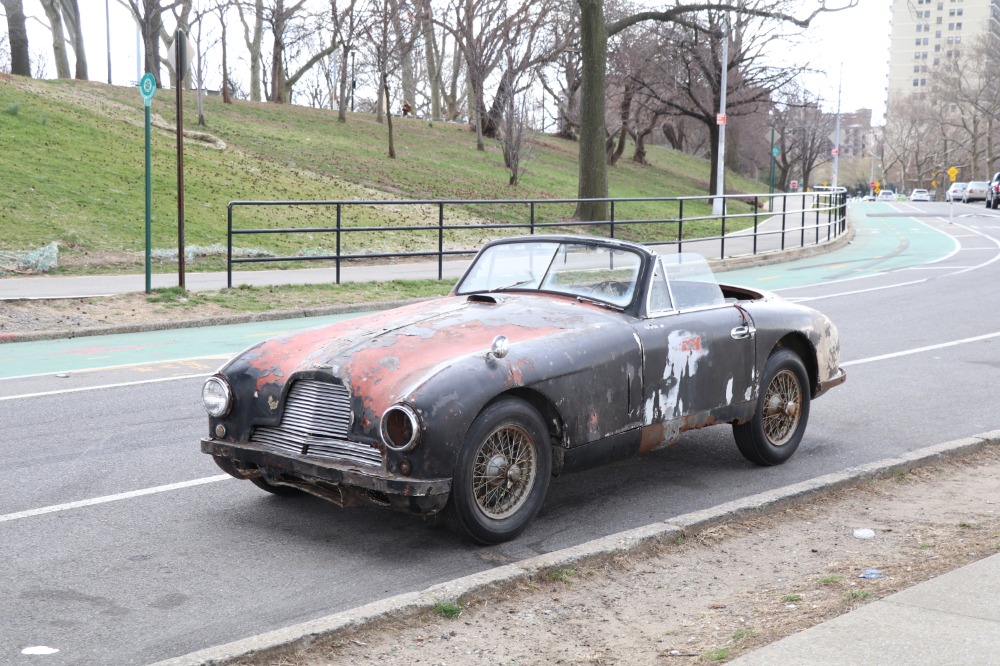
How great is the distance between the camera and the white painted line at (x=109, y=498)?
580 cm

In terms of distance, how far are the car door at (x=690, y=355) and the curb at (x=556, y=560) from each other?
1.91 feet

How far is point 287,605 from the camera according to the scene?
4598 millimetres

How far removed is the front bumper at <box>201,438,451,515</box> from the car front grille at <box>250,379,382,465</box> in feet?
0.17

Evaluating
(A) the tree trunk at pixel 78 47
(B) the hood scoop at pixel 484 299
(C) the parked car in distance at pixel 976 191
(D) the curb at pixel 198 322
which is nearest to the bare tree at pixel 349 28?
(A) the tree trunk at pixel 78 47

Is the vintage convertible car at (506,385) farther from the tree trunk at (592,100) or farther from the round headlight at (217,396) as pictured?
the tree trunk at (592,100)

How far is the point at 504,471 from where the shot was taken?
17.4ft

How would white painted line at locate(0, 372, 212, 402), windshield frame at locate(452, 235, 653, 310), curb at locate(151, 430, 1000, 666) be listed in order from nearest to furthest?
curb at locate(151, 430, 1000, 666) → windshield frame at locate(452, 235, 653, 310) → white painted line at locate(0, 372, 212, 402)

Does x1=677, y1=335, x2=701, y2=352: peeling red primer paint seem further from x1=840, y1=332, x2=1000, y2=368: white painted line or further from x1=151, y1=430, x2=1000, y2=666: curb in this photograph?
x1=840, y1=332, x2=1000, y2=368: white painted line

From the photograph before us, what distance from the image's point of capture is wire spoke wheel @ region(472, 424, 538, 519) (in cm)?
521

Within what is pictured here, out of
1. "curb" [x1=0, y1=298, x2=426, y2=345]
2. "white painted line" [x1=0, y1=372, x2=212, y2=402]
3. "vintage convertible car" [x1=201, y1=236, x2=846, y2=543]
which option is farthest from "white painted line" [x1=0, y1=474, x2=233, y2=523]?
"curb" [x1=0, y1=298, x2=426, y2=345]

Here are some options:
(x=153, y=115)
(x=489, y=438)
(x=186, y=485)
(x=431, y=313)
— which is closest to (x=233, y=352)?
(x=186, y=485)

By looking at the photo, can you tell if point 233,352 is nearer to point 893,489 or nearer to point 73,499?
point 73,499

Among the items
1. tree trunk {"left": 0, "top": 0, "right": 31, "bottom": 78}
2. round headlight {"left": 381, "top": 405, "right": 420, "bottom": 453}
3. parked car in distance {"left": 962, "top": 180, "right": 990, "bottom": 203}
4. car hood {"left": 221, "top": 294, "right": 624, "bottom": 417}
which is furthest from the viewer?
parked car in distance {"left": 962, "top": 180, "right": 990, "bottom": 203}

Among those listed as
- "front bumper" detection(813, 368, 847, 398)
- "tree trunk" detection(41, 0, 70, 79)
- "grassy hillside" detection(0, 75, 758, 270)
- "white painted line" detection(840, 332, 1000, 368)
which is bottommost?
"white painted line" detection(840, 332, 1000, 368)
